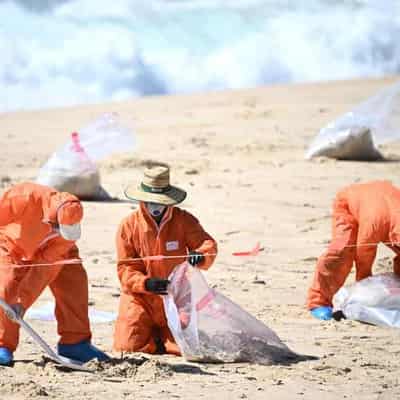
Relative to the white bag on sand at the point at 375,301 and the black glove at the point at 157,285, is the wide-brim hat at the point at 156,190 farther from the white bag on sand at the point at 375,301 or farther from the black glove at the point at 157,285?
the white bag on sand at the point at 375,301

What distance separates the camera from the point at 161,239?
7184 mm

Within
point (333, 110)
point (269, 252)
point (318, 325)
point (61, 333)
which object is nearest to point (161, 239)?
point (61, 333)

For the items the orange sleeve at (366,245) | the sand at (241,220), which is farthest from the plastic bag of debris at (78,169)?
the orange sleeve at (366,245)

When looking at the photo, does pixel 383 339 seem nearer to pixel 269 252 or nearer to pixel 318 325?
pixel 318 325

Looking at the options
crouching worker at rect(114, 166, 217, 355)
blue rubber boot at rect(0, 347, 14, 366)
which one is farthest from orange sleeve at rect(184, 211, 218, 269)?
blue rubber boot at rect(0, 347, 14, 366)

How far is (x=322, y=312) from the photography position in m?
8.20

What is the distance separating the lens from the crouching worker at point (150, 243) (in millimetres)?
7129

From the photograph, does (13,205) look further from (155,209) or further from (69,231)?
(155,209)

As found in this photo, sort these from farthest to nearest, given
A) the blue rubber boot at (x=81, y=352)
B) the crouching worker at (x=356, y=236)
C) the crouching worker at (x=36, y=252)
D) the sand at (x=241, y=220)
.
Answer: the crouching worker at (x=356, y=236) → the blue rubber boot at (x=81, y=352) → the crouching worker at (x=36, y=252) → the sand at (x=241, y=220)

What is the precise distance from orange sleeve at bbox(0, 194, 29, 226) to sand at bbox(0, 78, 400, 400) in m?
0.76

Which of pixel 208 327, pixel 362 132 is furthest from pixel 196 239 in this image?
pixel 362 132

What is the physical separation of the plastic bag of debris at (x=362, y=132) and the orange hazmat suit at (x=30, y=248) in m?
6.43

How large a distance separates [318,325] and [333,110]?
1064 centimetres

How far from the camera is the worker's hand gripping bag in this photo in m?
7.06
